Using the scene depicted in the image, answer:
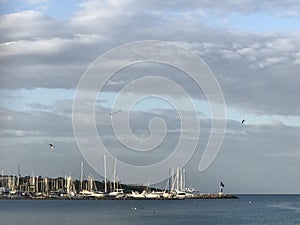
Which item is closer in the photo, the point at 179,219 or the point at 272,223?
the point at 272,223

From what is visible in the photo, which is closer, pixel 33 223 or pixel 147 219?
pixel 33 223

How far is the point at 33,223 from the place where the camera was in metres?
109

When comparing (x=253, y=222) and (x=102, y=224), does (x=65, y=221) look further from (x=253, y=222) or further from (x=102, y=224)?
(x=253, y=222)

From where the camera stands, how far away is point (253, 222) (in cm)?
11388

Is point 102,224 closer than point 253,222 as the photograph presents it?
Yes

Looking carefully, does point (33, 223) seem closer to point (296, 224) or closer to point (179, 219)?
point (179, 219)

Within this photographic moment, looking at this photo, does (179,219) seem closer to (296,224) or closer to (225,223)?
(225,223)

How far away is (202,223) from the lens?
108000mm

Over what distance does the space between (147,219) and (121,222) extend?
10.0 meters

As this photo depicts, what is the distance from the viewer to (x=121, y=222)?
110438 millimetres

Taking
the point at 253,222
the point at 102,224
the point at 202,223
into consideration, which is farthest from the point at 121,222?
the point at 253,222

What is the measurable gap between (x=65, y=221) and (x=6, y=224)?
11320 millimetres

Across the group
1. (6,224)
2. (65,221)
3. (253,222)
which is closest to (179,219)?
(253,222)

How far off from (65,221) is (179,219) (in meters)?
20.7
